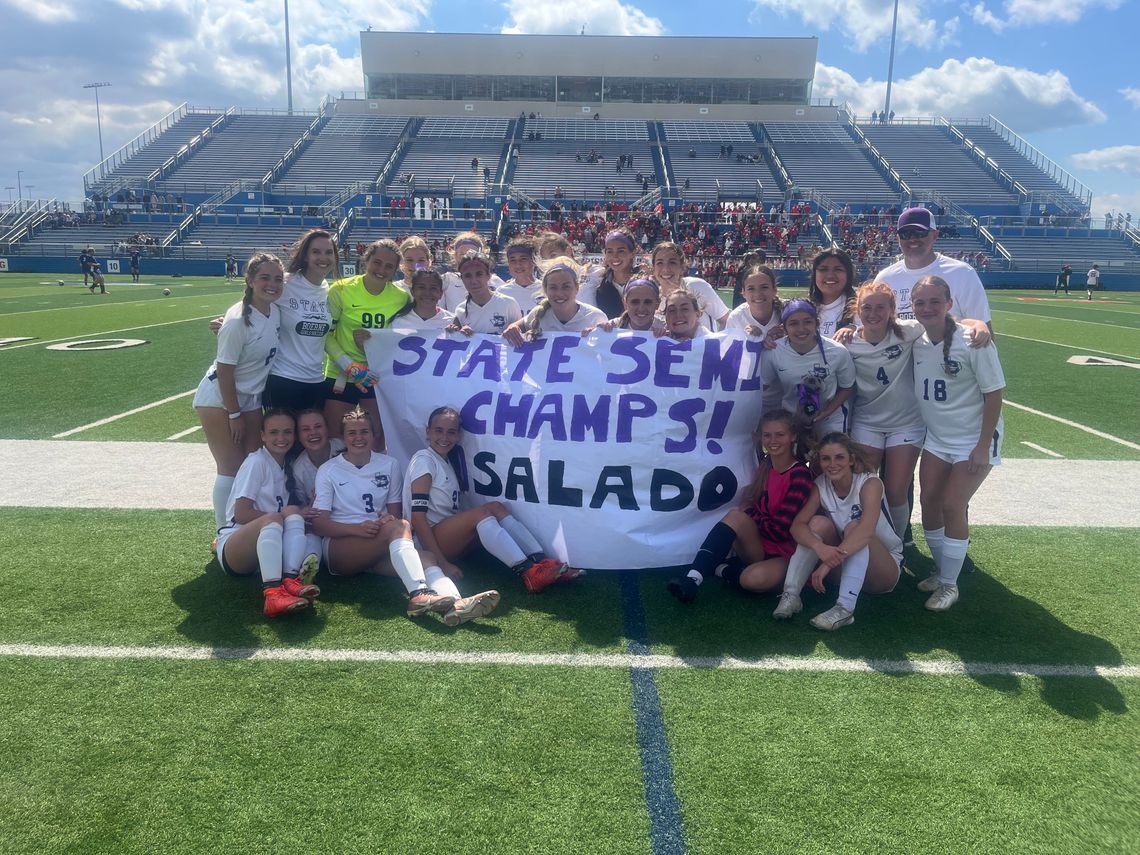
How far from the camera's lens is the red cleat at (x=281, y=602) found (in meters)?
3.84

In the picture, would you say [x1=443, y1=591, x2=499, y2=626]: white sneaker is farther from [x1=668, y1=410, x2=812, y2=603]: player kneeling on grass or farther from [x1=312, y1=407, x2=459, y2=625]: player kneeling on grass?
[x1=668, y1=410, x2=812, y2=603]: player kneeling on grass

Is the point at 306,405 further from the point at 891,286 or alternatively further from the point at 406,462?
the point at 891,286

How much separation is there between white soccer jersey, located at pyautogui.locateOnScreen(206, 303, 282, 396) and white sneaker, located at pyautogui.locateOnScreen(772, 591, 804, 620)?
131 inches

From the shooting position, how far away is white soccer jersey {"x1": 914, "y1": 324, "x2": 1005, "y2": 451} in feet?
13.2

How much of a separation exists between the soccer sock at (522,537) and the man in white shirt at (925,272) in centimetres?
255

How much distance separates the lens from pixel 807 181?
153 ft

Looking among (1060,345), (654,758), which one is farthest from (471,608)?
(1060,345)

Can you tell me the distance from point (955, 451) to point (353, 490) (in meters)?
3.34

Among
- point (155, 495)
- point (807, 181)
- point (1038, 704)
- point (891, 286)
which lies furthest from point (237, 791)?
point (807, 181)

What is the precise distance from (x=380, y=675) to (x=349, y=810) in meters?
0.85

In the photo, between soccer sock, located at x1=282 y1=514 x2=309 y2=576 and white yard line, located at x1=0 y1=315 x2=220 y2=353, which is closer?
soccer sock, located at x1=282 y1=514 x2=309 y2=576

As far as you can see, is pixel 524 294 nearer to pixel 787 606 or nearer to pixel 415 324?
pixel 415 324

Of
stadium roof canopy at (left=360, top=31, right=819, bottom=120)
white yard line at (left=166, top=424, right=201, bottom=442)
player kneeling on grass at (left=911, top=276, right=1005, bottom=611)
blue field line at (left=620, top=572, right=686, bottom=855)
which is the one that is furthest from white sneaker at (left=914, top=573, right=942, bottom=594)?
stadium roof canopy at (left=360, top=31, right=819, bottom=120)

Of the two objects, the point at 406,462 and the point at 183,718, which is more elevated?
the point at 406,462
